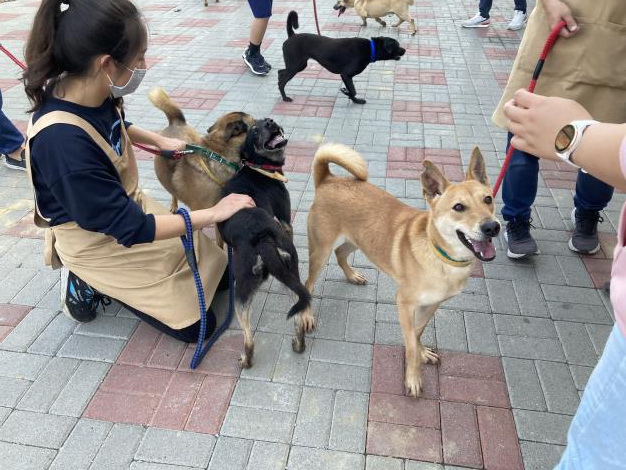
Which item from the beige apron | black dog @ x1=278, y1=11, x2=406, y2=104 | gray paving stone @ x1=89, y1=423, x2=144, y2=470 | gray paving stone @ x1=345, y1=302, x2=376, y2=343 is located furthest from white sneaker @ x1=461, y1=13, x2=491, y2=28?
gray paving stone @ x1=89, y1=423, x2=144, y2=470

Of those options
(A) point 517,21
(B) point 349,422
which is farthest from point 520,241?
(A) point 517,21

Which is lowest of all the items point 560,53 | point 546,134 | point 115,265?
point 115,265

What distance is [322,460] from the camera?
221 cm

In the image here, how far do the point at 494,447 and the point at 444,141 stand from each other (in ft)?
12.7

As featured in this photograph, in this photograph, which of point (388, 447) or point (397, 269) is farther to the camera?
point (397, 269)

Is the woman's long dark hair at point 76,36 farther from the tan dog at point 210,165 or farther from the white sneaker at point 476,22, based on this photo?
the white sneaker at point 476,22

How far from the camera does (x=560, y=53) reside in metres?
2.75

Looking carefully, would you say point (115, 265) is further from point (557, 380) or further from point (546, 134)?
point (557, 380)

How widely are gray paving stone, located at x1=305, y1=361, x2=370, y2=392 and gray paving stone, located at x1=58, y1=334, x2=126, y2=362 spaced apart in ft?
4.22

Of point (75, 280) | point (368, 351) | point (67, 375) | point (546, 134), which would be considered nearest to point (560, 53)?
point (546, 134)

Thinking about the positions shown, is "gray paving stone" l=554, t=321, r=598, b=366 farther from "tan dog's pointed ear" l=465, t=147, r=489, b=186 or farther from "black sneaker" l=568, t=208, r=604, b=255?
"tan dog's pointed ear" l=465, t=147, r=489, b=186

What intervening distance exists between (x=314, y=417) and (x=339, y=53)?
5101mm

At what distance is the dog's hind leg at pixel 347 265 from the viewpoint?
3299 millimetres

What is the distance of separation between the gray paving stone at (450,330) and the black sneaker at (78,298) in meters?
2.36
